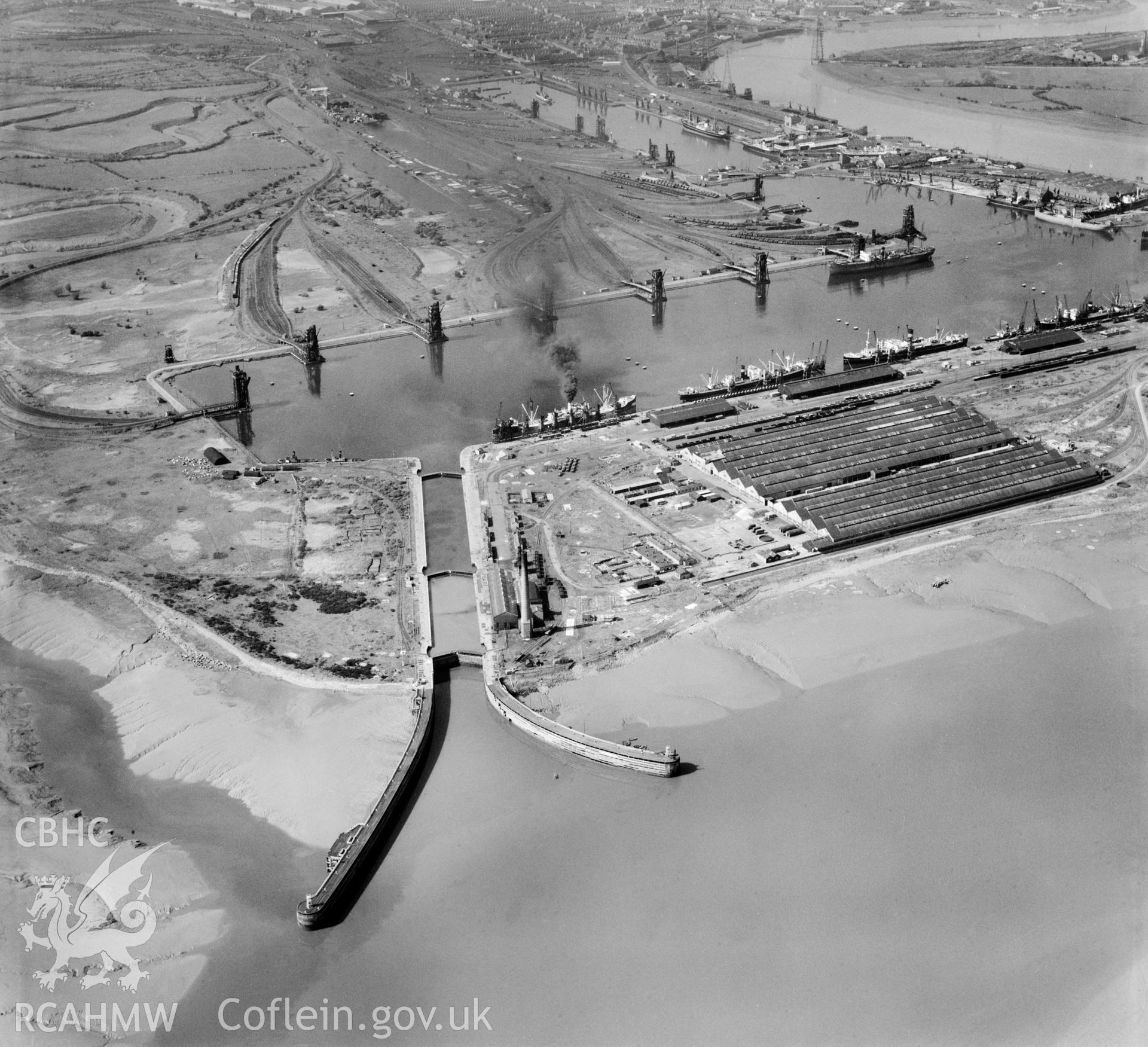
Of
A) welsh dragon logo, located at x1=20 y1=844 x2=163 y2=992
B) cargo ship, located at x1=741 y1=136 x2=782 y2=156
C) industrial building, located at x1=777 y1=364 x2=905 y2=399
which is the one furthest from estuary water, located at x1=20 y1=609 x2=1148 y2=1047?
cargo ship, located at x1=741 y1=136 x2=782 y2=156

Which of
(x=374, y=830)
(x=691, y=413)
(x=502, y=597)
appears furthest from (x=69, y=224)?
(x=374, y=830)

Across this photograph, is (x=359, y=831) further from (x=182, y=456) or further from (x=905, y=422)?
(x=905, y=422)

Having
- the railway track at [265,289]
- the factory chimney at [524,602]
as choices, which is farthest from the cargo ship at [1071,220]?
the factory chimney at [524,602]

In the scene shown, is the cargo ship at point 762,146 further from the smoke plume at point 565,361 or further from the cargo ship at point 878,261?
the smoke plume at point 565,361

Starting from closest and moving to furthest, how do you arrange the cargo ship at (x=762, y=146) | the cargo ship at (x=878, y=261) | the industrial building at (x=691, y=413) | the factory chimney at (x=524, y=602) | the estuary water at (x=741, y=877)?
the estuary water at (x=741, y=877) → the factory chimney at (x=524, y=602) → the industrial building at (x=691, y=413) → the cargo ship at (x=878, y=261) → the cargo ship at (x=762, y=146)

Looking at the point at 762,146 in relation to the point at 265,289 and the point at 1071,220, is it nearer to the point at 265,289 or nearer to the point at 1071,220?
the point at 1071,220
